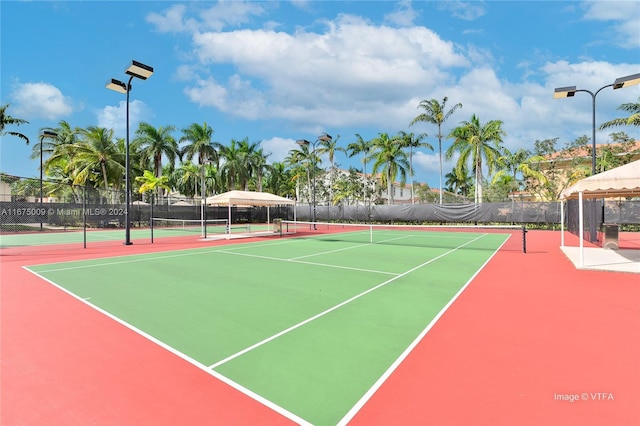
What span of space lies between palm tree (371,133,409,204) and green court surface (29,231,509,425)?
28984mm

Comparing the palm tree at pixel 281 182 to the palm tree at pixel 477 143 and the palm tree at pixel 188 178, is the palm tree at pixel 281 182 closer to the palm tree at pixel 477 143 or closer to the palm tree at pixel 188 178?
the palm tree at pixel 188 178

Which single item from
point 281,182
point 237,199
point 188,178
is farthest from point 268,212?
point 188,178

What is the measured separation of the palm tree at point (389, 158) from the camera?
39.2 m

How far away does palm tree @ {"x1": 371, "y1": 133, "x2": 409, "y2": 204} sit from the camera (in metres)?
39.2

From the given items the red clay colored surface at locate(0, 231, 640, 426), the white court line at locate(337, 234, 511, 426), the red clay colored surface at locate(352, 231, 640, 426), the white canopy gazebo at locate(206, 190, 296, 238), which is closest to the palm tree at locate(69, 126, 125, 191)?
the white canopy gazebo at locate(206, 190, 296, 238)

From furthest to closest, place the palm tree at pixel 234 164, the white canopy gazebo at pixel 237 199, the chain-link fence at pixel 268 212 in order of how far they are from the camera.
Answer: the palm tree at pixel 234 164, the chain-link fence at pixel 268 212, the white canopy gazebo at pixel 237 199

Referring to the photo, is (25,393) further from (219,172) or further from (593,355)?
(219,172)

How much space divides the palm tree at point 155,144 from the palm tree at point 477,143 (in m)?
32.4

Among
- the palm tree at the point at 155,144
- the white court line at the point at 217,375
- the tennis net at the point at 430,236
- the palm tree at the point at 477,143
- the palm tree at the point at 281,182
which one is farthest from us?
the palm tree at the point at 281,182

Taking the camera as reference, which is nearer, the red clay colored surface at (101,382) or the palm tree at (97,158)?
the red clay colored surface at (101,382)

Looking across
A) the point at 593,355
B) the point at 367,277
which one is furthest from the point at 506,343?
the point at 367,277

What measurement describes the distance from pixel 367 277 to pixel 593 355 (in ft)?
16.1

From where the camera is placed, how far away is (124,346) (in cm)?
433

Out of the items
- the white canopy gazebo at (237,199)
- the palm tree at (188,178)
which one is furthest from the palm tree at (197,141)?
the white canopy gazebo at (237,199)
